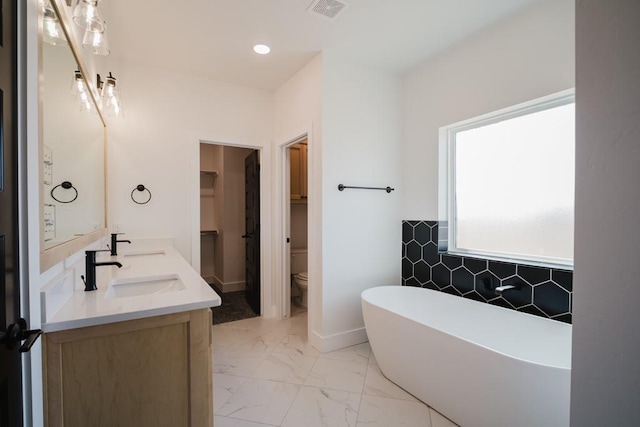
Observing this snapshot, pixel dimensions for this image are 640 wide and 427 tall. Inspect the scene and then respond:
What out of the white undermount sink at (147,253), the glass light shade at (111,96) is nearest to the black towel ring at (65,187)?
the glass light shade at (111,96)

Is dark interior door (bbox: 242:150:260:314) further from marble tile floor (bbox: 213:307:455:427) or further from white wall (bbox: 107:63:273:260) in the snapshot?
marble tile floor (bbox: 213:307:455:427)

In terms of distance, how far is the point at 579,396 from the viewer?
1.84 feet

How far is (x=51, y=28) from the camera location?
3.66 feet

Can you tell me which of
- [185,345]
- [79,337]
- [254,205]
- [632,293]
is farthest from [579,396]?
[254,205]

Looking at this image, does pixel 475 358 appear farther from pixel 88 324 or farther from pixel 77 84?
pixel 77 84

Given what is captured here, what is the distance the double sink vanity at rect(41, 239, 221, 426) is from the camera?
0.99 meters

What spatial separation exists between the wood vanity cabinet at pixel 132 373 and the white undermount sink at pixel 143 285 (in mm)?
385

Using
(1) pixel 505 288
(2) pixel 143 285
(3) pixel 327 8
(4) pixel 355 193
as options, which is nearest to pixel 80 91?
(2) pixel 143 285

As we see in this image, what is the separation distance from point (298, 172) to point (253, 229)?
39.6 inches

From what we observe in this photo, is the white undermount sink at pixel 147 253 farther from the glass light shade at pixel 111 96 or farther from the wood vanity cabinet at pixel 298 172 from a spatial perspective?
the wood vanity cabinet at pixel 298 172

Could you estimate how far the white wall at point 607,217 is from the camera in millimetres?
487

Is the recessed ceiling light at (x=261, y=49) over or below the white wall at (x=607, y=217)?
over

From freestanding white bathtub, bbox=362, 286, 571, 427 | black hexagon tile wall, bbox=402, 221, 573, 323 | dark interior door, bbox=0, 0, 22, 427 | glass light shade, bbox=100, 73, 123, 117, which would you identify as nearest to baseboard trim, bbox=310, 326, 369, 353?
freestanding white bathtub, bbox=362, 286, 571, 427

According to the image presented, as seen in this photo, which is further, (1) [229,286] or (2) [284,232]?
(1) [229,286]
